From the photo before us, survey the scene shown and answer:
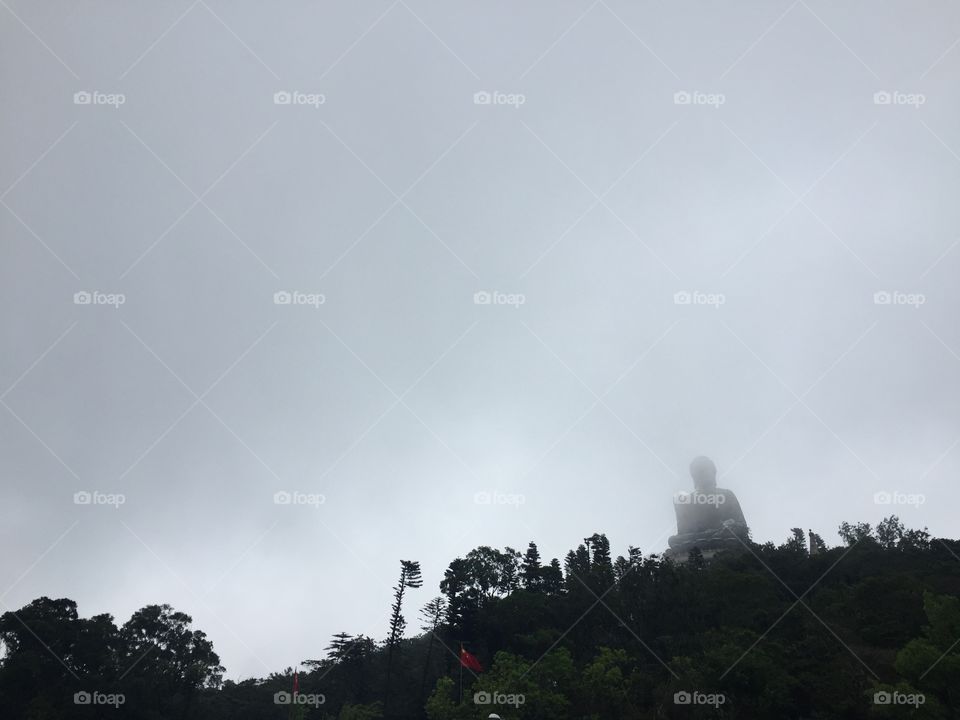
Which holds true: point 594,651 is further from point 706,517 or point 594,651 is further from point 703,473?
point 703,473

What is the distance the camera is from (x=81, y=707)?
53688 mm

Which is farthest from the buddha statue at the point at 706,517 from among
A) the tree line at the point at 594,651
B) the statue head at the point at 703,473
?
the tree line at the point at 594,651

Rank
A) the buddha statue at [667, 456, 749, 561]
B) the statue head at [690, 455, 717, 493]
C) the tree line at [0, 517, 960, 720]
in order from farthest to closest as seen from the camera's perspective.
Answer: the statue head at [690, 455, 717, 493]
the buddha statue at [667, 456, 749, 561]
the tree line at [0, 517, 960, 720]

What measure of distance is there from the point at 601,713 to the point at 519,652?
1632 cm

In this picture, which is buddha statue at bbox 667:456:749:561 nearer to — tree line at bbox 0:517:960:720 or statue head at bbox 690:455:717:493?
statue head at bbox 690:455:717:493

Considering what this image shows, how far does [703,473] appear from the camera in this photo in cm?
14938

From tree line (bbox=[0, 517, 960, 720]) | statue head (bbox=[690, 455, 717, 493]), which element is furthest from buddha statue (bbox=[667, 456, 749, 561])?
tree line (bbox=[0, 517, 960, 720])

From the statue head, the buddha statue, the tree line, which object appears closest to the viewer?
the tree line

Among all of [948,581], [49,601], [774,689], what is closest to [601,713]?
[774,689]

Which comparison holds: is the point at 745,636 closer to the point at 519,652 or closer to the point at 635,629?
the point at 635,629

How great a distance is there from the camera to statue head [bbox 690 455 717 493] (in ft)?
486

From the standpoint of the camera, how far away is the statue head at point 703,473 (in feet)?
486

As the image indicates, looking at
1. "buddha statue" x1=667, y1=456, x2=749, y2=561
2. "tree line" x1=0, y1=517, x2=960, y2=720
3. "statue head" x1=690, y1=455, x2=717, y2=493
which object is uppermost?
"statue head" x1=690, y1=455, x2=717, y2=493

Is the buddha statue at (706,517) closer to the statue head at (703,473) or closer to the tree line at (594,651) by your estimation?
the statue head at (703,473)
